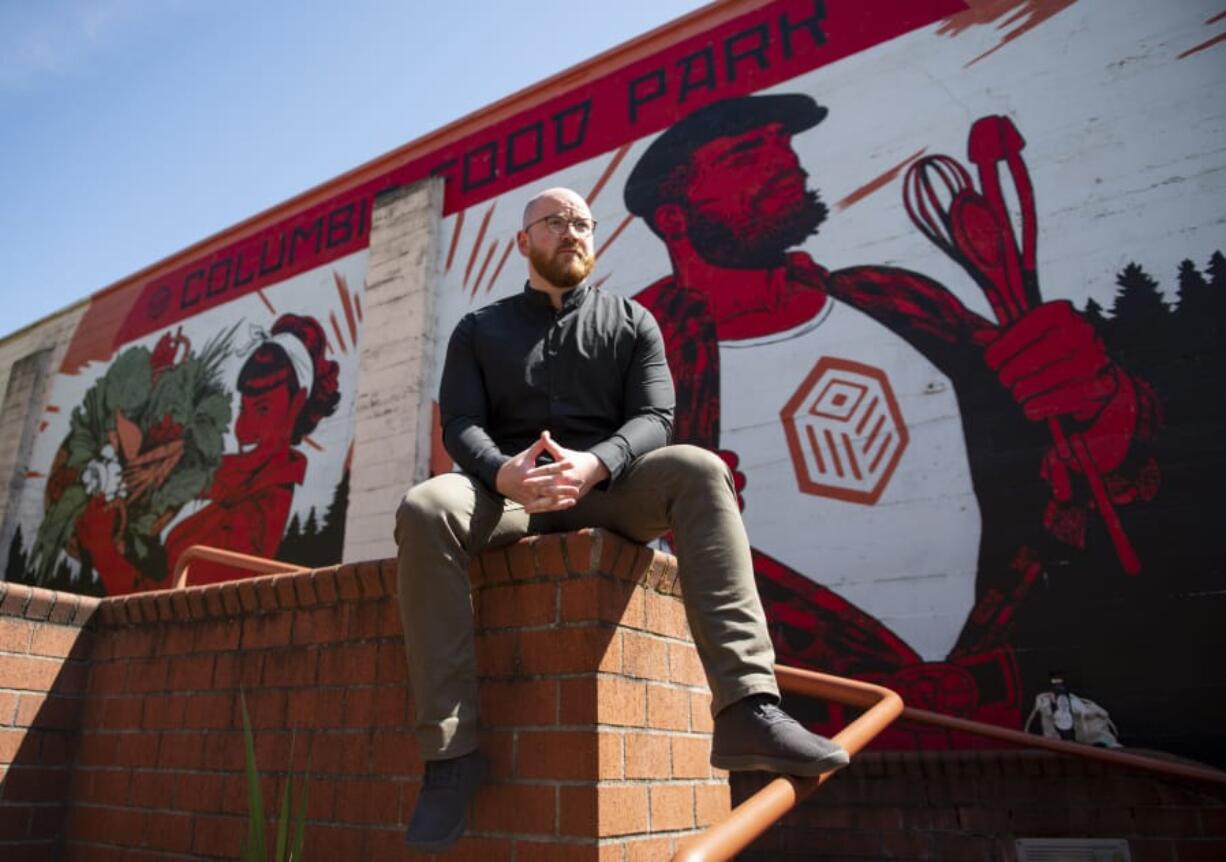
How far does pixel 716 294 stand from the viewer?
222 inches

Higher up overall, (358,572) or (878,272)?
(878,272)

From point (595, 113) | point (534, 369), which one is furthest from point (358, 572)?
point (595, 113)

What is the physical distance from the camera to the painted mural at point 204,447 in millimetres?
7449

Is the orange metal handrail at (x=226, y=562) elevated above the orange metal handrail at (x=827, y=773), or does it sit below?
above

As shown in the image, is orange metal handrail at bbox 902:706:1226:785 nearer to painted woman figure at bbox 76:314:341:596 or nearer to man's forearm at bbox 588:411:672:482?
man's forearm at bbox 588:411:672:482

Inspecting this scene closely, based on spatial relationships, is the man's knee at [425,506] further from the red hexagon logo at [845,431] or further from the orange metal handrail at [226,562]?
the red hexagon logo at [845,431]

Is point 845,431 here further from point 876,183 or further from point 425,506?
point 425,506

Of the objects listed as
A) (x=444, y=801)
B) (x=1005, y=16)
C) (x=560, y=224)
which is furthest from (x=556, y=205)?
(x=1005, y=16)

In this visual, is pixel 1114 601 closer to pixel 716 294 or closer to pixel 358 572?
pixel 716 294

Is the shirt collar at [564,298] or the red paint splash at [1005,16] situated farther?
the red paint splash at [1005,16]

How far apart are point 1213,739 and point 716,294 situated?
3.63 m

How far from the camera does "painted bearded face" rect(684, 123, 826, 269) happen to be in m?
5.51

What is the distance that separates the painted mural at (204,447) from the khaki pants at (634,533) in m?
5.46

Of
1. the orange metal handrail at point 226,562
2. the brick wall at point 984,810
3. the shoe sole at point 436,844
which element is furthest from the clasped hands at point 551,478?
the brick wall at point 984,810
